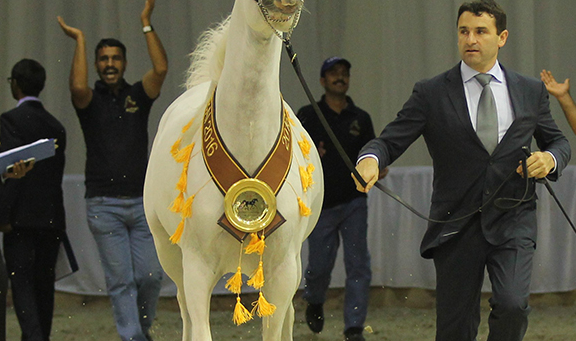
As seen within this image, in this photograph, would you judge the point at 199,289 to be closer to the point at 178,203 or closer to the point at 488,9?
the point at 178,203

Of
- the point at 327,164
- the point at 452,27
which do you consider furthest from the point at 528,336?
the point at 452,27

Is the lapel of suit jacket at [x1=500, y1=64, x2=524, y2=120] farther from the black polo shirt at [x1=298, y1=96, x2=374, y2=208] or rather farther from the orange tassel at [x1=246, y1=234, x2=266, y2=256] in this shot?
the black polo shirt at [x1=298, y1=96, x2=374, y2=208]

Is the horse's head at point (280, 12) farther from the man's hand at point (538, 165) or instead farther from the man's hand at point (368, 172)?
the man's hand at point (538, 165)


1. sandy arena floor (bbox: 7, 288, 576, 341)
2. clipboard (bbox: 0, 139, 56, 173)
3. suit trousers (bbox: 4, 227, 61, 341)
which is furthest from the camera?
sandy arena floor (bbox: 7, 288, 576, 341)

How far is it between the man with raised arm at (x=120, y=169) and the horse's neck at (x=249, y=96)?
2445 millimetres

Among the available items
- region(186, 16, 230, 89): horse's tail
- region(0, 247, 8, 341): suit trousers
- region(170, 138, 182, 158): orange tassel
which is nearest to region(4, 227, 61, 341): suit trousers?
region(0, 247, 8, 341): suit trousers

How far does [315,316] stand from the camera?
6.19 m

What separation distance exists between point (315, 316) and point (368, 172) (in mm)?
3036

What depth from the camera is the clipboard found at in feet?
13.4

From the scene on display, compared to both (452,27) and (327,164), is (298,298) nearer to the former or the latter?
(327,164)

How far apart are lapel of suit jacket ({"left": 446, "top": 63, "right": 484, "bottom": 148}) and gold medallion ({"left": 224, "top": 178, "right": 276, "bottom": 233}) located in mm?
900

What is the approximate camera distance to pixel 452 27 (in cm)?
761

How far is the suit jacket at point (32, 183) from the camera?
547cm

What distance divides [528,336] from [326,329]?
5.07ft
